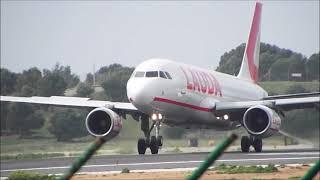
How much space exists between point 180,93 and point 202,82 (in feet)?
9.90

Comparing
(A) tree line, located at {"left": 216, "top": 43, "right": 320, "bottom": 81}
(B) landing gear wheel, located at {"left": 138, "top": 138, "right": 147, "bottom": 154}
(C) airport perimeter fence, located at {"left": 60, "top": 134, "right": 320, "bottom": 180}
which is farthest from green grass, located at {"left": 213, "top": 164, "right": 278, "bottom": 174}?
(A) tree line, located at {"left": 216, "top": 43, "right": 320, "bottom": 81}

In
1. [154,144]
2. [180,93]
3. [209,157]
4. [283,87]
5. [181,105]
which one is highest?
[283,87]

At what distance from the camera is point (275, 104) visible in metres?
39.1

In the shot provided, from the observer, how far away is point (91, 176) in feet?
79.3

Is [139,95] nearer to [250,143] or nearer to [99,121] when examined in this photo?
[99,121]

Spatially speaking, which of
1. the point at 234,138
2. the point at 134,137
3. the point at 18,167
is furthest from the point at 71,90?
the point at 234,138

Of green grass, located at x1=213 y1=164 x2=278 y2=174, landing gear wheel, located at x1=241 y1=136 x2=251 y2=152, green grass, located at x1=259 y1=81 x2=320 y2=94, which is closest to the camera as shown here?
green grass, located at x1=213 y1=164 x2=278 y2=174

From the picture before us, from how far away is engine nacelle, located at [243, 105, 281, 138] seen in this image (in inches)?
1447

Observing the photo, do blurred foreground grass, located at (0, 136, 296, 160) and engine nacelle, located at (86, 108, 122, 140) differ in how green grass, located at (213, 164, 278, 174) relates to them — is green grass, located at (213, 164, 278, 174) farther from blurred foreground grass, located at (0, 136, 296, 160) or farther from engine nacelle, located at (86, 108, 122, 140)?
blurred foreground grass, located at (0, 136, 296, 160)

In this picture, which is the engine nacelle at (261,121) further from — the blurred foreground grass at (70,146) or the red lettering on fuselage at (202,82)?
the blurred foreground grass at (70,146)


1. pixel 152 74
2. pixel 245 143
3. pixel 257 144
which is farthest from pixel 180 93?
pixel 257 144

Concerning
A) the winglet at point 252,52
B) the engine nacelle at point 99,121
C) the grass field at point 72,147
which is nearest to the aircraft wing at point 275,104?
the grass field at point 72,147

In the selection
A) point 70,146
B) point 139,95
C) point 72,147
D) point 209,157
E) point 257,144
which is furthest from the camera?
point 70,146

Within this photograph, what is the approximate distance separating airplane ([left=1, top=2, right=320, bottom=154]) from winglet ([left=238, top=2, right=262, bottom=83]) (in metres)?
7.39
